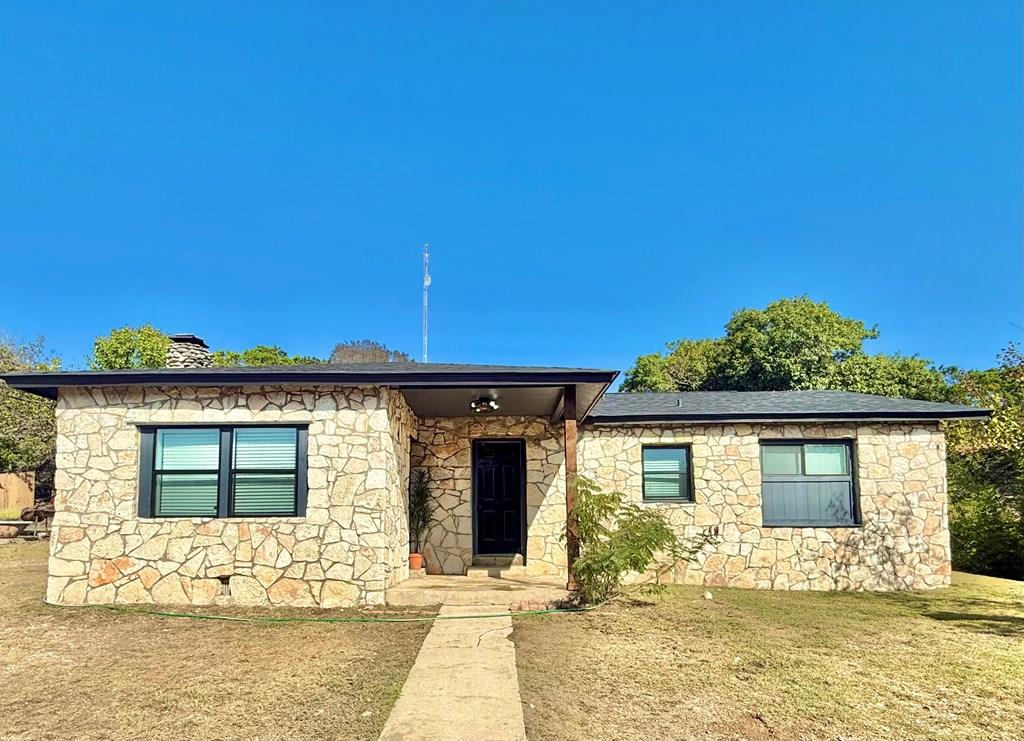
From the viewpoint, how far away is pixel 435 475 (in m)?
11.9

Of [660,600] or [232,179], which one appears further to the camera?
[232,179]

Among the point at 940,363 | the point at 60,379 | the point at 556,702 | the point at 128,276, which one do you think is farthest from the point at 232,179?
the point at 940,363

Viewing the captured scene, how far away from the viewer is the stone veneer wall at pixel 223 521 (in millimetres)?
8156

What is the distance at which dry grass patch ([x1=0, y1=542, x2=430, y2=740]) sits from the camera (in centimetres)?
407

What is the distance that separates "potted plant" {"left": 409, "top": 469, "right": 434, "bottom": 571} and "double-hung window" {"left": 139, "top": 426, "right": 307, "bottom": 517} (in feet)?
11.1

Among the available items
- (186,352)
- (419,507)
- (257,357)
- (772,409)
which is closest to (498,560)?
(419,507)

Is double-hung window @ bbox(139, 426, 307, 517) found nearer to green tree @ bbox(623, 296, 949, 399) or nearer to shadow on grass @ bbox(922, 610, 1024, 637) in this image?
shadow on grass @ bbox(922, 610, 1024, 637)

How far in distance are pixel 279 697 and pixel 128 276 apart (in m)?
28.4

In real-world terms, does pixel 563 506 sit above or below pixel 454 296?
below

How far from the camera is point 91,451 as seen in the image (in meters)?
8.48

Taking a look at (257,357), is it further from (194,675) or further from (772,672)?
(772,672)

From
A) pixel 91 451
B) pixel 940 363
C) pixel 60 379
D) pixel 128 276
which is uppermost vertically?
pixel 128 276

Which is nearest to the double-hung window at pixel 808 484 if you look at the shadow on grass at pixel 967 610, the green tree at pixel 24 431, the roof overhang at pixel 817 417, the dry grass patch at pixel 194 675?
the roof overhang at pixel 817 417

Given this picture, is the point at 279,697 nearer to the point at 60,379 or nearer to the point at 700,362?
the point at 60,379
